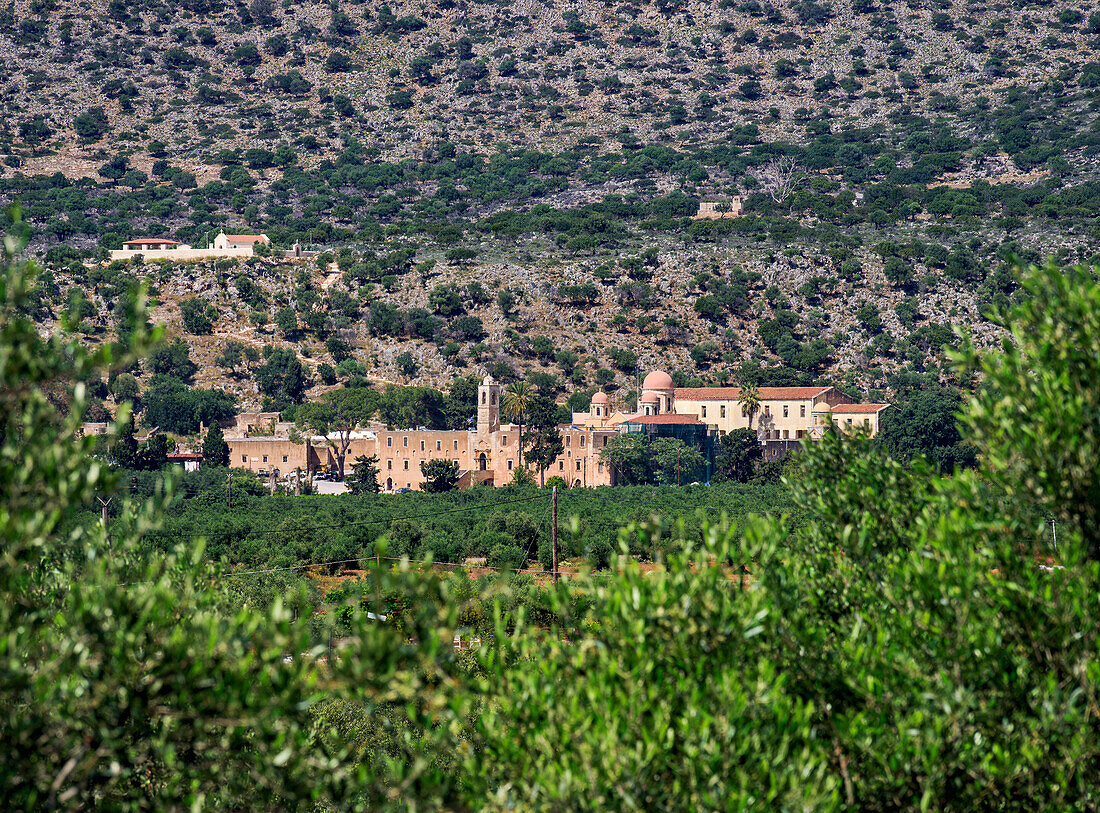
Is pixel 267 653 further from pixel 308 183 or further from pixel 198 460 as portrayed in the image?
pixel 308 183

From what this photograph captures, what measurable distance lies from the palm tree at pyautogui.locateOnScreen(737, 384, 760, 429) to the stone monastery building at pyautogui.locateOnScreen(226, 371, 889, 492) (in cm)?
39

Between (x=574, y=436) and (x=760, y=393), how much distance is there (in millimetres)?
14978

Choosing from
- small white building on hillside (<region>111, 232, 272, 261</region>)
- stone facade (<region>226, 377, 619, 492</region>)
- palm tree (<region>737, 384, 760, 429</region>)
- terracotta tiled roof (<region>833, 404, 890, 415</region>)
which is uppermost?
small white building on hillside (<region>111, 232, 272, 261</region>)

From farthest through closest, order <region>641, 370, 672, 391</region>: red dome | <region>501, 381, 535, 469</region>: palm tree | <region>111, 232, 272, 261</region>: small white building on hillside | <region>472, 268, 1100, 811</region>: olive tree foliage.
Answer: <region>111, 232, 272, 261</region>: small white building on hillside → <region>641, 370, 672, 391</region>: red dome → <region>501, 381, 535, 469</region>: palm tree → <region>472, 268, 1100, 811</region>: olive tree foliage

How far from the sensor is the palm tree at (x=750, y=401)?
8650cm

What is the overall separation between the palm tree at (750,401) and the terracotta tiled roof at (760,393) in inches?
19.5

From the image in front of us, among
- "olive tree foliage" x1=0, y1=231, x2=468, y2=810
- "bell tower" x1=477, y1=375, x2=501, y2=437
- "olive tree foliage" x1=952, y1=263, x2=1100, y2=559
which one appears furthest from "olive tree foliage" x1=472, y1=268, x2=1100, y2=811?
"bell tower" x1=477, y1=375, x2=501, y2=437

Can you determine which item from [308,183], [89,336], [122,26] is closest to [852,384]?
[89,336]

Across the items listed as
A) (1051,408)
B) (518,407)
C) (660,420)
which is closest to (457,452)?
(518,407)

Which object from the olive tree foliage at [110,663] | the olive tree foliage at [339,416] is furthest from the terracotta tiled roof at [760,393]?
the olive tree foliage at [110,663]

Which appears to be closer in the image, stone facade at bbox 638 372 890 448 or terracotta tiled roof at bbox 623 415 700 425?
terracotta tiled roof at bbox 623 415 700 425

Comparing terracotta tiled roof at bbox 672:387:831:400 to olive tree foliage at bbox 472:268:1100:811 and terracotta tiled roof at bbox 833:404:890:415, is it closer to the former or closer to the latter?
terracotta tiled roof at bbox 833:404:890:415

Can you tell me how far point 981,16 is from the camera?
174750 millimetres

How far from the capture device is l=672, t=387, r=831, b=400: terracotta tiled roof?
3398 inches
